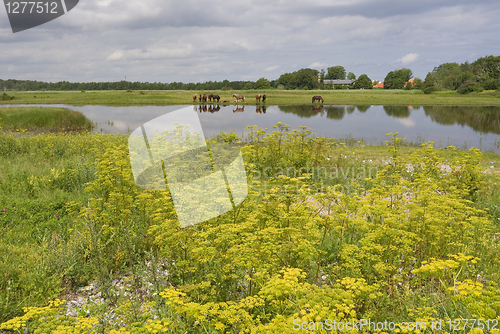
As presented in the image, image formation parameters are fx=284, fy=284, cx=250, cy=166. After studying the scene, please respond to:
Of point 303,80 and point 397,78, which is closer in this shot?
point 303,80

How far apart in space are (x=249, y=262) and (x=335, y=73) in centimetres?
14798

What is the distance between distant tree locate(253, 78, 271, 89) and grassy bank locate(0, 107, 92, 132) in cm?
6499

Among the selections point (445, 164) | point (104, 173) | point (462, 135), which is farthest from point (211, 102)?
point (104, 173)

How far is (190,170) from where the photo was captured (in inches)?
303

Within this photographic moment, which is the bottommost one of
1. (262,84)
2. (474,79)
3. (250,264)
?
(250,264)

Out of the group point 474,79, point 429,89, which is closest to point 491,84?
point 474,79

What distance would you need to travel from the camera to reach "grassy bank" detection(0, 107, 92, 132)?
24.8 m

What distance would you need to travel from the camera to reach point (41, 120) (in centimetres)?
2633

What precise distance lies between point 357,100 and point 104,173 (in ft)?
185

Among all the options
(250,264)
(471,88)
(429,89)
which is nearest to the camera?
(250,264)

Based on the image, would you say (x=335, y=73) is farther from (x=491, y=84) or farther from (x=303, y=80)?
(x=491, y=84)

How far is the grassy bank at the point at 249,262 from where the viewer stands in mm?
2863

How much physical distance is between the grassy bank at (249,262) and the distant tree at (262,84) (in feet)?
272

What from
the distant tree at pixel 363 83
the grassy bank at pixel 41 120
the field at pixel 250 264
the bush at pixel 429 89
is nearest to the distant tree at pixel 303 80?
the distant tree at pixel 363 83
